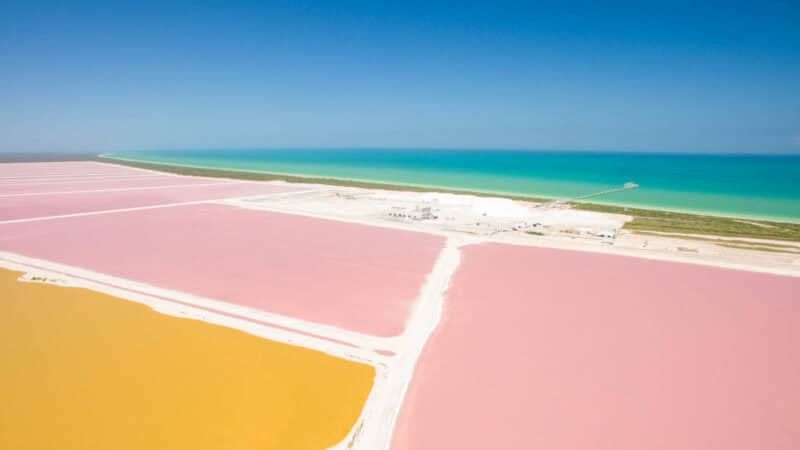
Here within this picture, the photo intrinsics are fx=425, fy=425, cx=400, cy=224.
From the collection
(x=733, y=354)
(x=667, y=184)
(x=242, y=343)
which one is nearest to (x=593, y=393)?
(x=733, y=354)

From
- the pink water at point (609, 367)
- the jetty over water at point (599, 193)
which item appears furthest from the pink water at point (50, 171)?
the pink water at point (609, 367)

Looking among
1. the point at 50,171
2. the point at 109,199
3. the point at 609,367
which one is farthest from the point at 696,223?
the point at 50,171

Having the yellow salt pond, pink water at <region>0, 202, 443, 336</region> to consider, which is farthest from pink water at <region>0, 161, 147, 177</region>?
the yellow salt pond

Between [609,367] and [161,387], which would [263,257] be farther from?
[609,367]

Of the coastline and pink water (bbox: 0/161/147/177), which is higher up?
the coastline

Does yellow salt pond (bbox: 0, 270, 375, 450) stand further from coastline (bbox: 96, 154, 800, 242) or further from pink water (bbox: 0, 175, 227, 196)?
pink water (bbox: 0, 175, 227, 196)

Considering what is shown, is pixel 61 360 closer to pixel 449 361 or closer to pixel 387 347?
pixel 387 347

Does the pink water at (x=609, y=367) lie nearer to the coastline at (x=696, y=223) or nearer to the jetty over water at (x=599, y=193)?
the coastline at (x=696, y=223)
